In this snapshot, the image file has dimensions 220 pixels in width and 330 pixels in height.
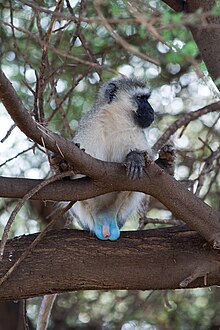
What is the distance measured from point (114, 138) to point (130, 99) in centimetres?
30

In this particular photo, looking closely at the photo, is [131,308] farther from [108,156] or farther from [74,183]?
[74,183]

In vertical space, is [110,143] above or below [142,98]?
below

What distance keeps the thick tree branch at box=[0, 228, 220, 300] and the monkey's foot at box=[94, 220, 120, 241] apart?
3 centimetres

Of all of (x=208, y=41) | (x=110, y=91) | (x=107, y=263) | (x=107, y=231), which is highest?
(x=208, y=41)

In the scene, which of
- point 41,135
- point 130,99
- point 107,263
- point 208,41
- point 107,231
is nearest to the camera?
point 41,135

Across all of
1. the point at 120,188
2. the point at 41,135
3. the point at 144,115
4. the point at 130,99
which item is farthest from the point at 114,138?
the point at 41,135

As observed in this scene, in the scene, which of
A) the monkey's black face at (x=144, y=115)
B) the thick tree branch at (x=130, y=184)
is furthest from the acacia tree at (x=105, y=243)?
the monkey's black face at (x=144, y=115)

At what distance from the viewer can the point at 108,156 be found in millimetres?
3764

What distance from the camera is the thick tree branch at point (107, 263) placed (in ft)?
10.9

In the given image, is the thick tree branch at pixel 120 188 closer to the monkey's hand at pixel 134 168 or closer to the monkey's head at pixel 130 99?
the monkey's hand at pixel 134 168

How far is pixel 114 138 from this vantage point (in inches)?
149

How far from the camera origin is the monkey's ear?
4027 millimetres

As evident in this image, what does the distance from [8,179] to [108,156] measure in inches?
31.8

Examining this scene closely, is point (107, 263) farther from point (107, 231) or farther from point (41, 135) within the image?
point (41, 135)
